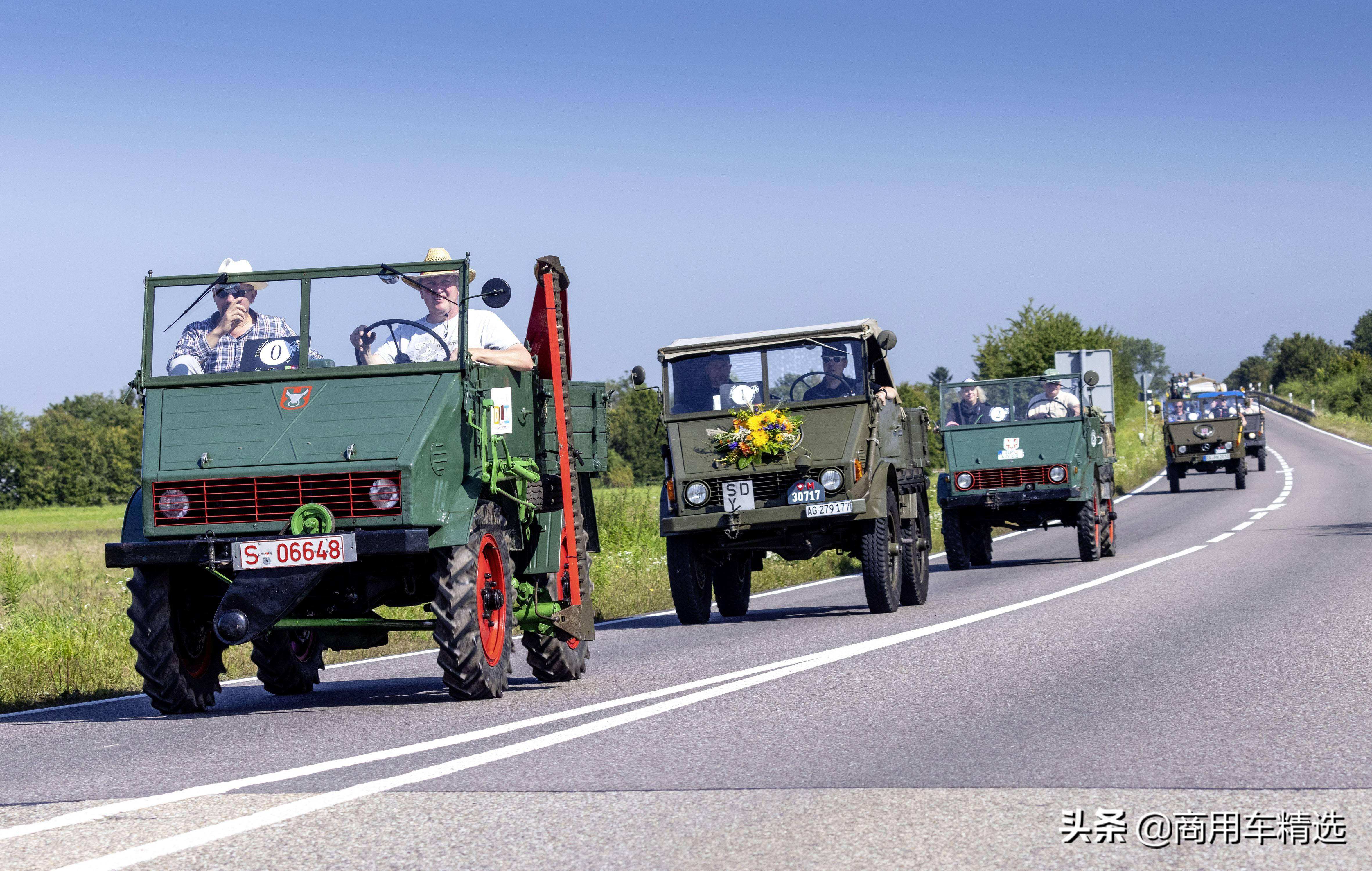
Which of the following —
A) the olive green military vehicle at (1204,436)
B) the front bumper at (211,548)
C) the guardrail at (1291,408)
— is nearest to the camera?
the front bumper at (211,548)

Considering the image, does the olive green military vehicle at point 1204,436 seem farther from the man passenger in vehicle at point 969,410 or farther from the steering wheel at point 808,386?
the steering wheel at point 808,386

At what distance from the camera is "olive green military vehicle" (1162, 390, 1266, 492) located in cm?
4350

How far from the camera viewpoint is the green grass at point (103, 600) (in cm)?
1184

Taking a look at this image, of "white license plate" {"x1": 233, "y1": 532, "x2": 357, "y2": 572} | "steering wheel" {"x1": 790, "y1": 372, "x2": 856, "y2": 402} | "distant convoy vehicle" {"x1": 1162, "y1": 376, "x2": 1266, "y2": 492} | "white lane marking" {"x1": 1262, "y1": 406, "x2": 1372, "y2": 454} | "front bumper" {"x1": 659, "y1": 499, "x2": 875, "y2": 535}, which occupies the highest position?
"white lane marking" {"x1": 1262, "y1": 406, "x2": 1372, "y2": 454}

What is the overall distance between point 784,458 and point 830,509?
67 centimetres

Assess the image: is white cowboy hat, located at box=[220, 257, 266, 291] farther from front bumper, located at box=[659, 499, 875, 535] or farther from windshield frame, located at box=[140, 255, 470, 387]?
front bumper, located at box=[659, 499, 875, 535]

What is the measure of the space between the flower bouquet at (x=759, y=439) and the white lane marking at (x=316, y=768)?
512 cm

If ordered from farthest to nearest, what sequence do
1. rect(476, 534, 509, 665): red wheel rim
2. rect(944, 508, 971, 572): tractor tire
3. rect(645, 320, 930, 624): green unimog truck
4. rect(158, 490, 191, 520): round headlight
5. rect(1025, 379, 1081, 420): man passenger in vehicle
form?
1. rect(944, 508, 971, 572): tractor tire
2. rect(1025, 379, 1081, 420): man passenger in vehicle
3. rect(645, 320, 930, 624): green unimog truck
4. rect(476, 534, 509, 665): red wheel rim
5. rect(158, 490, 191, 520): round headlight

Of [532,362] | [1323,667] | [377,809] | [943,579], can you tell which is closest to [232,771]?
[377,809]

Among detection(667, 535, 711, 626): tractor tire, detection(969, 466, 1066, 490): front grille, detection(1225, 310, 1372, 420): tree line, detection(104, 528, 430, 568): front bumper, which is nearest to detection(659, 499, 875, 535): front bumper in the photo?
detection(667, 535, 711, 626): tractor tire

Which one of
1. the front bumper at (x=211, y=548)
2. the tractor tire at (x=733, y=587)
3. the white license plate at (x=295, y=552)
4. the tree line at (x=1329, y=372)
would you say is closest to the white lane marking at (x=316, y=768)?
the front bumper at (x=211, y=548)

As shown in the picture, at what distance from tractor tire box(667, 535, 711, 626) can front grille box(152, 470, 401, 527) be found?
6077mm

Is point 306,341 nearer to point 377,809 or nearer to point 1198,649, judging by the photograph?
point 377,809

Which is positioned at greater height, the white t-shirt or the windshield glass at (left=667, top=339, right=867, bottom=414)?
the windshield glass at (left=667, top=339, right=867, bottom=414)
